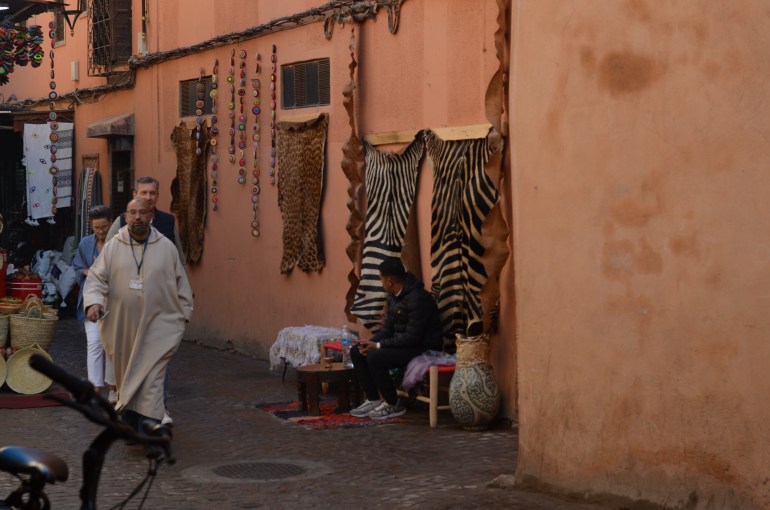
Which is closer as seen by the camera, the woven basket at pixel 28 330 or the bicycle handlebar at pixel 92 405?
the bicycle handlebar at pixel 92 405

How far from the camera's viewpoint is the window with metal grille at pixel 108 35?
1873 centimetres

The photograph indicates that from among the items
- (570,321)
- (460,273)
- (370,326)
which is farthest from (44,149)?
(570,321)

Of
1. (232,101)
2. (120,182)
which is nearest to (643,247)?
(232,101)

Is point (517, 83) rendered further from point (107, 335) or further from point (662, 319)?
point (107, 335)

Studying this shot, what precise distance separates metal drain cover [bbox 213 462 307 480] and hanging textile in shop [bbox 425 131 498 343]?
2262mm

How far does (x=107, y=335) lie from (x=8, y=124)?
13.9m

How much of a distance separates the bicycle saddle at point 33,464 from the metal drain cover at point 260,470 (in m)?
4.22

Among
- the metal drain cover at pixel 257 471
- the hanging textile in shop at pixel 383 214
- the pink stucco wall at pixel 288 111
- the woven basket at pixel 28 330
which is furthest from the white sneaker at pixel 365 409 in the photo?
the woven basket at pixel 28 330

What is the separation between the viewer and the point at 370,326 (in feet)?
37.8

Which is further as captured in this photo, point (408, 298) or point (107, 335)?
point (408, 298)

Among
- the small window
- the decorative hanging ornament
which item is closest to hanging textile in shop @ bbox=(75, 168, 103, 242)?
the small window

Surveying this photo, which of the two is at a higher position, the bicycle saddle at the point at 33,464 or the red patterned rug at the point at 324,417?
the bicycle saddle at the point at 33,464

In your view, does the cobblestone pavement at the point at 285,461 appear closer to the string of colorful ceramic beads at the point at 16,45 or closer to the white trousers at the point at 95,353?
the white trousers at the point at 95,353

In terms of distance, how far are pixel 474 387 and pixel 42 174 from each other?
1286 centimetres
